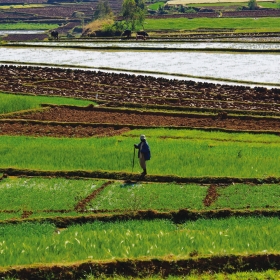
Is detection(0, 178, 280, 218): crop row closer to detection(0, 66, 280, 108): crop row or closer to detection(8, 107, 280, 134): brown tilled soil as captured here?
detection(8, 107, 280, 134): brown tilled soil

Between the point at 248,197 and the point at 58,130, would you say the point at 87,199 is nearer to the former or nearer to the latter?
the point at 248,197

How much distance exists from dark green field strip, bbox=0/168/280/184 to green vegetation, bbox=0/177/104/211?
46cm

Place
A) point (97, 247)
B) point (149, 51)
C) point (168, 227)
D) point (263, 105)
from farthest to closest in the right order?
point (149, 51)
point (263, 105)
point (168, 227)
point (97, 247)

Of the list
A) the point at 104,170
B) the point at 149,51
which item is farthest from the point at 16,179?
the point at 149,51

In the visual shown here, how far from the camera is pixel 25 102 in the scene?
29547 millimetres

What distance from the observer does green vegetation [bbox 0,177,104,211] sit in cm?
1487

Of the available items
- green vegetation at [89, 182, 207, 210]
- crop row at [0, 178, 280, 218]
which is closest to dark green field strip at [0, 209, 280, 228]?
crop row at [0, 178, 280, 218]

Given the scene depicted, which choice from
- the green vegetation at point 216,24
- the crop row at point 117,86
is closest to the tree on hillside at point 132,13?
the green vegetation at point 216,24

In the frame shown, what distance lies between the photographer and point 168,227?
12891 mm

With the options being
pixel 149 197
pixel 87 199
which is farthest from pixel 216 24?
pixel 87 199

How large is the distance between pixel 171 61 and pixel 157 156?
Answer: 1138 inches

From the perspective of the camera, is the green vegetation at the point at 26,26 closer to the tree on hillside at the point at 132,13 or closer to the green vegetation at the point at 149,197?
the tree on hillside at the point at 132,13

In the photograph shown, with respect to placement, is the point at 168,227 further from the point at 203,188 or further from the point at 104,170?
the point at 104,170

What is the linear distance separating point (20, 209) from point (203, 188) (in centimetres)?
525
